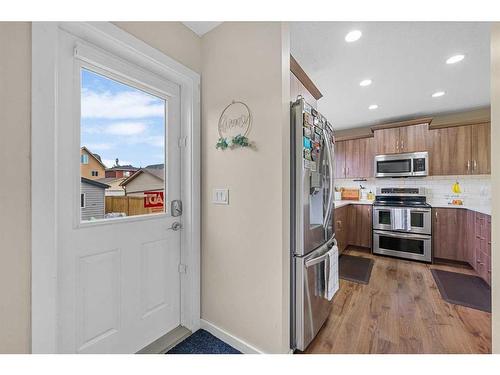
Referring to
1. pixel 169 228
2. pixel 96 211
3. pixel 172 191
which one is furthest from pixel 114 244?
pixel 172 191

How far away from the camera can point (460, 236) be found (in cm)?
308

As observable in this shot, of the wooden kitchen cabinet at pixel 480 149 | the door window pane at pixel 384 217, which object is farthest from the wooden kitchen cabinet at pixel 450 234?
the wooden kitchen cabinet at pixel 480 149

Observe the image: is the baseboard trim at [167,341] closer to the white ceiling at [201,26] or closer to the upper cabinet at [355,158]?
the white ceiling at [201,26]

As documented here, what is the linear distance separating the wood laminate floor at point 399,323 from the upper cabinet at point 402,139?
2.20 m

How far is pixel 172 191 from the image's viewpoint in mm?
1595

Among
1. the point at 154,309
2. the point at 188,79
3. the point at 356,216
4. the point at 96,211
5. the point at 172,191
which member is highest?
the point at 188,79

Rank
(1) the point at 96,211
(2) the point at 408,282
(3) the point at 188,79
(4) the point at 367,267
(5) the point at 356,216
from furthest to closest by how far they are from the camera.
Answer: (5) the point at 356,216, (4) the point at 367,267, (2) the point at 408,282, (3) the point at 188,79, (1) the point at 96,211

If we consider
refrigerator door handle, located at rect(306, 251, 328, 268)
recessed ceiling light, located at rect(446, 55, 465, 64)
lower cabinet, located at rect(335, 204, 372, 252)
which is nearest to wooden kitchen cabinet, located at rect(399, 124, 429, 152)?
lower cabinet, located at rect(335, 204, 372, 252)

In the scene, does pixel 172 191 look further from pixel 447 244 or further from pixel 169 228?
pixel 447 244

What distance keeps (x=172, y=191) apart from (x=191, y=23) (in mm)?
1251

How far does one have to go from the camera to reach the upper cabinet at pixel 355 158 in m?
4.02

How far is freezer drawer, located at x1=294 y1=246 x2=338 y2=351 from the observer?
1.39 metres

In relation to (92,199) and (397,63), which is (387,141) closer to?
(397,63)

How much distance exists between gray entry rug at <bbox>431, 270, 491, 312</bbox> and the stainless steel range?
18.2 inches
